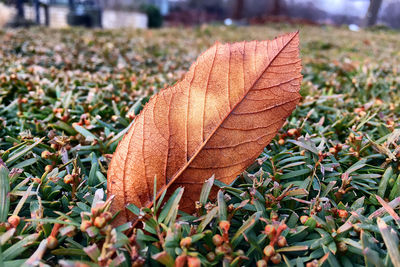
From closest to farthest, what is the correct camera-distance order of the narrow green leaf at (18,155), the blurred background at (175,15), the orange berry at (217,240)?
the orange berry at (217,240), the narrow green leaf at (18,155), the blurred background at (175,15)

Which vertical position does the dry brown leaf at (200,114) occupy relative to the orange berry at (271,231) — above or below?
above

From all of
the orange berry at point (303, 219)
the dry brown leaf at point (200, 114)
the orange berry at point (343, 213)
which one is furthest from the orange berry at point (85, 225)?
the orange berry at point (343, 213)

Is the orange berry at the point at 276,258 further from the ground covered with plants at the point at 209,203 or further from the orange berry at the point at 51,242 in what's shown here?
the orange berry at the point at 51,242

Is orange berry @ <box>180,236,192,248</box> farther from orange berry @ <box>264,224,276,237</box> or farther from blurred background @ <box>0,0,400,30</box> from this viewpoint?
blurred background @ <box>0,0,400,30</box>

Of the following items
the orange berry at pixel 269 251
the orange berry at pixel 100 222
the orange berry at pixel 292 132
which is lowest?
the orange berry at pixel 269 251

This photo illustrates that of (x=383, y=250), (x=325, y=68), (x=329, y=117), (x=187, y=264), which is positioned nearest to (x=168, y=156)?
(x=187, y=264)

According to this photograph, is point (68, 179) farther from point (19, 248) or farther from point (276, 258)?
point (276, 258)
